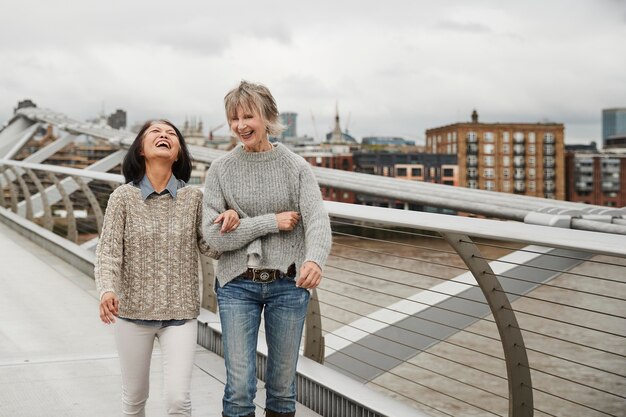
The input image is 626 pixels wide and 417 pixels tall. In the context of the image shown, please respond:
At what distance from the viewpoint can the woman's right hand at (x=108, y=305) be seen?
190 centimetres

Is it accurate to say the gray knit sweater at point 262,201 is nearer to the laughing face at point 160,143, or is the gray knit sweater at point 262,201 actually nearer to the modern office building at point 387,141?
the laughing face at point 160,143

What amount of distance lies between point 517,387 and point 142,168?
1.13m

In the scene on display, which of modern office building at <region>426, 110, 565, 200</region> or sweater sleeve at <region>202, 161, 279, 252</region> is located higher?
sweater sleeve at <region>202, 161, 279, 252</region>

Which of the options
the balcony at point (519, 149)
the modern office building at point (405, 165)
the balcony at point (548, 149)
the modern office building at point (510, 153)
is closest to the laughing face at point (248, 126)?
the modern office building at point (405, 165)

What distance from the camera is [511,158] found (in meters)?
128

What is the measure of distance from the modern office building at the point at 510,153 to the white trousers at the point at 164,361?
121459 millimetres

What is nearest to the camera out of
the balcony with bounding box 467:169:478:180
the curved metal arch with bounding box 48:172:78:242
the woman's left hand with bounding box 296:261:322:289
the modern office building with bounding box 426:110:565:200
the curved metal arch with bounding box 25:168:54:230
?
the woman's left hand with bounding box 296:261:322:289

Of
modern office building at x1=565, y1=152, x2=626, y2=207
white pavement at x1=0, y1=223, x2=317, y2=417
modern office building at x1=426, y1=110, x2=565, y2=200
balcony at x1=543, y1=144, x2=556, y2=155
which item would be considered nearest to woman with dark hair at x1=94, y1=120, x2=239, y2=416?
white pavement at x1=0, y1=223, x2=317, y2=417

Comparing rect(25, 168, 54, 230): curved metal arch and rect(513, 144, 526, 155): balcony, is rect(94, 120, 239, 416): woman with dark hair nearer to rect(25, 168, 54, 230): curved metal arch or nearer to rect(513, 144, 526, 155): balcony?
rect(25, 168, 54, 230): curved metal arch

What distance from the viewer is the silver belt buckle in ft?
Result: 6.48

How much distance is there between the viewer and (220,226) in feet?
6.46

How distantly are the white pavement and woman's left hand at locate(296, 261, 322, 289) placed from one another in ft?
3.02

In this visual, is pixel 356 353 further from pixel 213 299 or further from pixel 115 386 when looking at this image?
pixel 213 299

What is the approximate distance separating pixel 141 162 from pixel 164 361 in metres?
0.50
